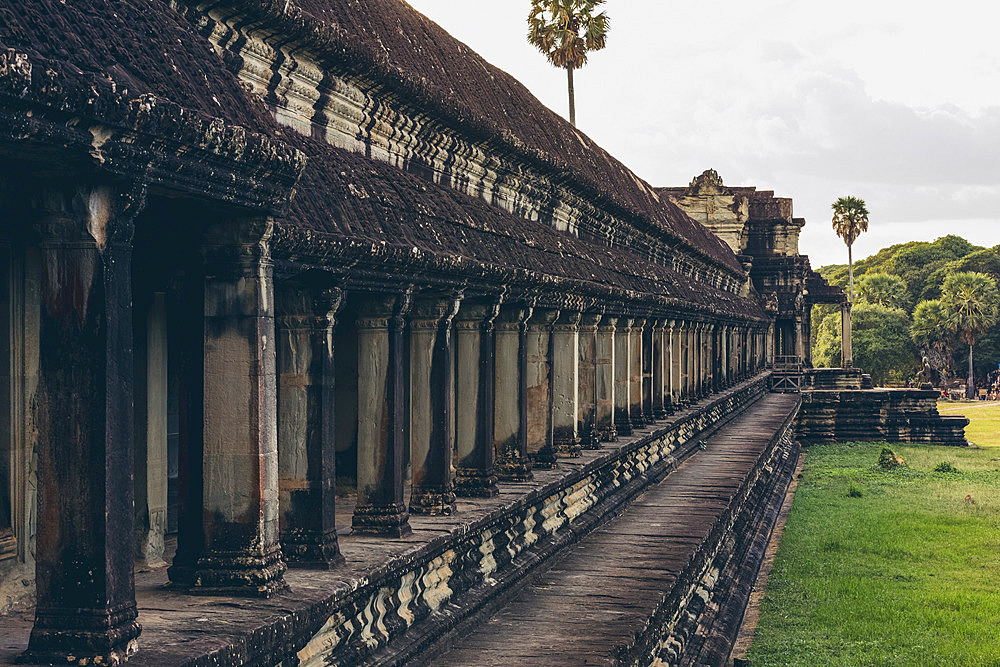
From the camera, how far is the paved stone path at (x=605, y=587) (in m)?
8.06

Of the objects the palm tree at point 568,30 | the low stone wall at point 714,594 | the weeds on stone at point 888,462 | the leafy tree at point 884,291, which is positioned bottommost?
the weeds on stone at point 888,462

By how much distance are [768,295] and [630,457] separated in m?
34.4

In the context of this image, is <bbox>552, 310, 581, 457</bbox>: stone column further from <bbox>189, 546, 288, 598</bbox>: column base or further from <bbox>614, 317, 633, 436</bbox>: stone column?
<bbox>189, 546, 288, 598</bbox>: column base

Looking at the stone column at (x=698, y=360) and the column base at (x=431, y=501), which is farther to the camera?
the stone column at (x=698, y=360)

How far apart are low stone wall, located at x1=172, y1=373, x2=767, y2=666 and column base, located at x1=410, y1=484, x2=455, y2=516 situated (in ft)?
1.07

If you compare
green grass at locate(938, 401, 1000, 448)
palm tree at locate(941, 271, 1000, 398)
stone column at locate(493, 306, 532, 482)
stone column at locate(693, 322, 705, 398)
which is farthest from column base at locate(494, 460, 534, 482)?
palm tree at locate(941, 271, 1000, 398)

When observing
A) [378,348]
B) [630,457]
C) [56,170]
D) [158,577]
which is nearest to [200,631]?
[158,577]

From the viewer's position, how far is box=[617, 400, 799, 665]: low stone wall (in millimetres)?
9402

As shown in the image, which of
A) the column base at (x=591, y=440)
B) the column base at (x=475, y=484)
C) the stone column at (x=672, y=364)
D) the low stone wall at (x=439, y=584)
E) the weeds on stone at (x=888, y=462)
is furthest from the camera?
the weeds on stone at (x=888, y=462)

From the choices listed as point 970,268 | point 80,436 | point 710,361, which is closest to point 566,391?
point 80,436

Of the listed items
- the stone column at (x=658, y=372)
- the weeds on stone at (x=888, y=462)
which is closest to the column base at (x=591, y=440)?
the stone column at (x=658, y=372)

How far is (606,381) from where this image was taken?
1678 centimetres

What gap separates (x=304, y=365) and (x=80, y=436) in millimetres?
2539

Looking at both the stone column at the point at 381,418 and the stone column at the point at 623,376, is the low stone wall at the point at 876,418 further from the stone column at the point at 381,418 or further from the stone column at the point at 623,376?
the stone column at the point at 381,418
